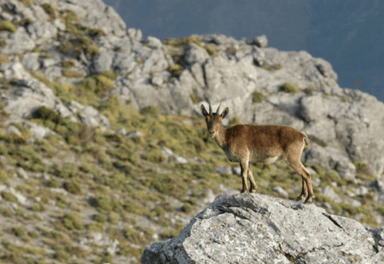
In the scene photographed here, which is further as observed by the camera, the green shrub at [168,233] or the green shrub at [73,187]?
the green shrub at [73,187]

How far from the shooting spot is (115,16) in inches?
2923

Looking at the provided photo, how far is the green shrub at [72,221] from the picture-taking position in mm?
24500

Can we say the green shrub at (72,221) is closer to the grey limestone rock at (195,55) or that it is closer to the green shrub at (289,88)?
the grey limestone rock at (195,55)

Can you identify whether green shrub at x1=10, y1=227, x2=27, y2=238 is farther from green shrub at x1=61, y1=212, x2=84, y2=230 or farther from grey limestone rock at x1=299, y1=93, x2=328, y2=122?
grey limestone rock at x1=299, y1=93, x2=328, y2=122

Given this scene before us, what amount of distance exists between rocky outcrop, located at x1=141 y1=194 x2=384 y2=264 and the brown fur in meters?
1.03

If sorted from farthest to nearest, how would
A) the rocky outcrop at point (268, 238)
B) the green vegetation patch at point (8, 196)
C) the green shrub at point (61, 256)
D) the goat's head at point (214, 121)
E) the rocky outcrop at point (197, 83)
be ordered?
the rocky outcrop at point (197, 83) → the green vegetation patch at point (8, 196) → the green shrub at point (61, 256) → the goat's head at point (214, 121) → the rocky outcrop at point (268, 238)

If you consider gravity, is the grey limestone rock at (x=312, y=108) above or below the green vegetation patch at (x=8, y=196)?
above

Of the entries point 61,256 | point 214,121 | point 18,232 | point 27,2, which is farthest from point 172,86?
point 214,121

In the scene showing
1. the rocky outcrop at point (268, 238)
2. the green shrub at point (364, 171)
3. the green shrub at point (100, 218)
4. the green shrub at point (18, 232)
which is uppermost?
the green shrub at point (364, 171)

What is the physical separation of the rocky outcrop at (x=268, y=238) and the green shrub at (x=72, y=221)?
18169mm

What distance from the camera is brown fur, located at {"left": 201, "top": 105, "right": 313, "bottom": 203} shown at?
9250 millimetres

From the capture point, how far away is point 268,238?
7570mm

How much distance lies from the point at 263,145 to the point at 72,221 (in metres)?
20.5

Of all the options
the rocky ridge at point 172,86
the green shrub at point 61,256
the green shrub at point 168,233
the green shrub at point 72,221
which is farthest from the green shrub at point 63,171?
the green shrub at point 168,233
